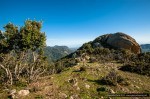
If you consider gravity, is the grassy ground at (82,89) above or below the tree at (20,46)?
below

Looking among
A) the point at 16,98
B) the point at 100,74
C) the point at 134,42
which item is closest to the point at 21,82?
the point at 16,98

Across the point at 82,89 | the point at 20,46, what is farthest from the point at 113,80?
the point at 20,46

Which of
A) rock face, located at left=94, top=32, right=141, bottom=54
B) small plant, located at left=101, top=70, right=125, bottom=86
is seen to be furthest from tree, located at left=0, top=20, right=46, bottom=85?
rock face, located at left=94, top=32, right=141, bottom=54

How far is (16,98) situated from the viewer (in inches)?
563

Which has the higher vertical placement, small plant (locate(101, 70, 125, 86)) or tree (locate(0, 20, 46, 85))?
tree (locate(0, 20, 46, 85))

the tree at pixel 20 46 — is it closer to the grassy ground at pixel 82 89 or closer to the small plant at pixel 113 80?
the grassy ground at pixel 82 89

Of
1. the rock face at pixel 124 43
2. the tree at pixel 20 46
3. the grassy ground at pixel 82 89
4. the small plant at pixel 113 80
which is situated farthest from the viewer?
the rock face at pixel 124 43

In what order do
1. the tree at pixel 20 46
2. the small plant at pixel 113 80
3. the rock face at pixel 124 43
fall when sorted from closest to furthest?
the small plant at pixel 113 80, the tree at pixel 20 46, the rock face at pixel 124 43

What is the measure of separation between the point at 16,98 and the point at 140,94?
499 inches

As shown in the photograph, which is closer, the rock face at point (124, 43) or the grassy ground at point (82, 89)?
the grassy ground at point (82, 89)

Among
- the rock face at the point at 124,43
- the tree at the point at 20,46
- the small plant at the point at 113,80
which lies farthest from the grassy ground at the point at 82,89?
the rock face at the point at 124,43

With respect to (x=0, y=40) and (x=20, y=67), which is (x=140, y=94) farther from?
(x=0, y=40)

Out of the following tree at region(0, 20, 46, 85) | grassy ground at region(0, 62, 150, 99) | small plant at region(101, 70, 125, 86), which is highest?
tree at region(0, 20, 46, 85)

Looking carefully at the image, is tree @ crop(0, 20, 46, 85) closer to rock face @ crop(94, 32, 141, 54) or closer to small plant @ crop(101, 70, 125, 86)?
small plant @ crop(101, 70, 125, 86)
